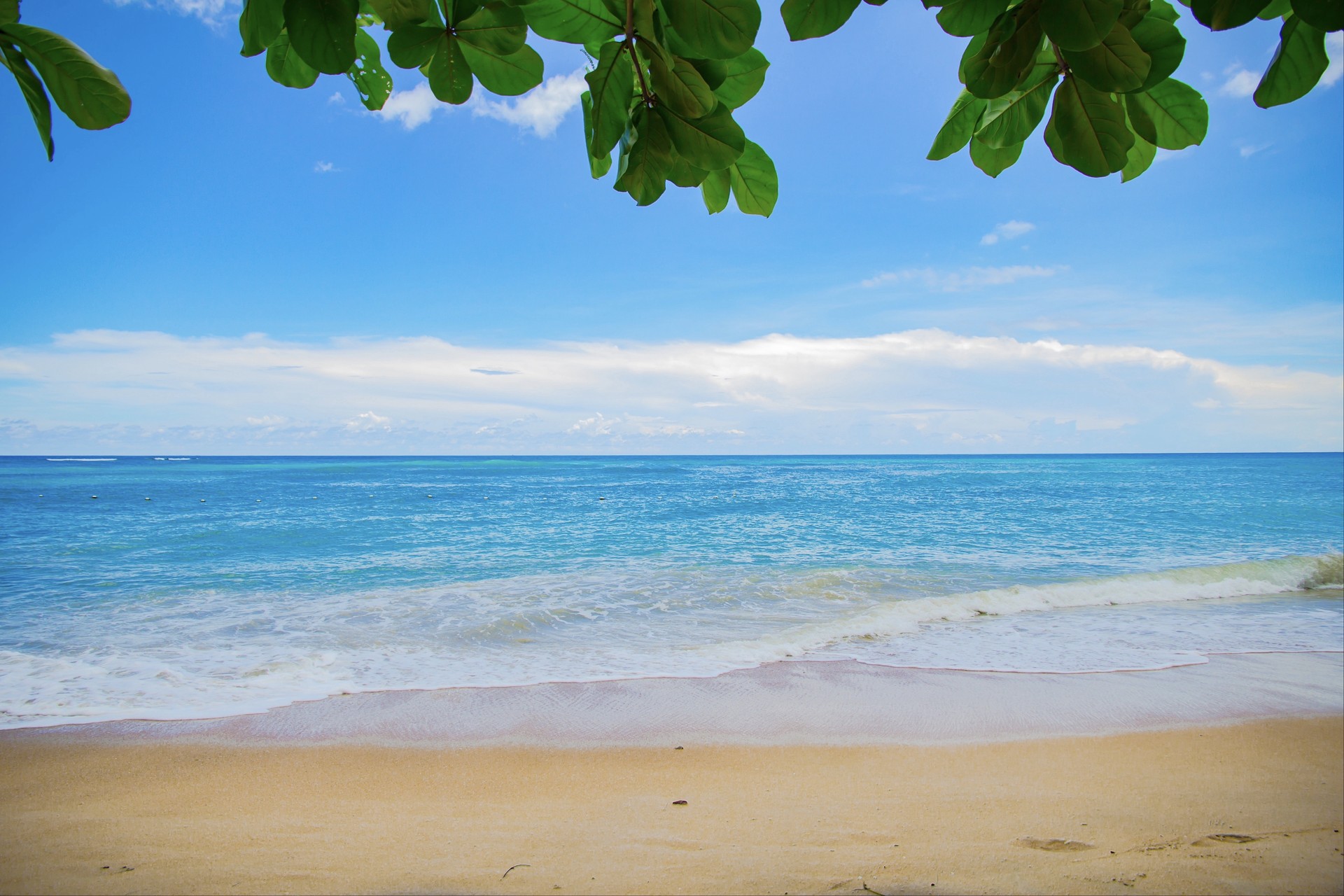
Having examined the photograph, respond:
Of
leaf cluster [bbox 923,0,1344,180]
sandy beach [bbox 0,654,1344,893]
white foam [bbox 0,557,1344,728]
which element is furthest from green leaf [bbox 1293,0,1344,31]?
white foam [bbox 0,557,1344,728]

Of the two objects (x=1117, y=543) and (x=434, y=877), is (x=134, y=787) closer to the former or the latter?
(x=434, y=877)

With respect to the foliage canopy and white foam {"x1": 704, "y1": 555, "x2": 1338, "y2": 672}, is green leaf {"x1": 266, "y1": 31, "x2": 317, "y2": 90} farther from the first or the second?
white foam {"x1": 704, "y1": 555, "x2": 1338, "y2": 672}

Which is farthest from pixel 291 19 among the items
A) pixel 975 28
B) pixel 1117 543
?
pixel 1117 543

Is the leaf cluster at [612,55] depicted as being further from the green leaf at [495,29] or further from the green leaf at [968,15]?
the green leaf at [968,15]

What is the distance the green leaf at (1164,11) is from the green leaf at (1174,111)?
7 centimetres

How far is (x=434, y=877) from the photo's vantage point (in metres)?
3.01

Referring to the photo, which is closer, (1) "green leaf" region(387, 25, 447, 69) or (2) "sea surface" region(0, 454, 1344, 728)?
(1) "green leaf" region(387, 25, 447, 69)

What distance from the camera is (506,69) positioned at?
0.72 m

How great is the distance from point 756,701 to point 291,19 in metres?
5.42

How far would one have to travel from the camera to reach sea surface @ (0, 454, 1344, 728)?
639 centimetres

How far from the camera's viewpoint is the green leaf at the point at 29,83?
0.59 m

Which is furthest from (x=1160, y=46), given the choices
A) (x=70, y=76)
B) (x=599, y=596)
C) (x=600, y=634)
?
(x=599, y=596)

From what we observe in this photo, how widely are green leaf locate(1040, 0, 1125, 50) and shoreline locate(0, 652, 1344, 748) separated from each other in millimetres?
4650

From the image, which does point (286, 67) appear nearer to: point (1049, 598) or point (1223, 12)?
point (1223, 12)
